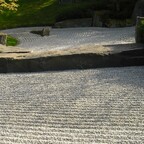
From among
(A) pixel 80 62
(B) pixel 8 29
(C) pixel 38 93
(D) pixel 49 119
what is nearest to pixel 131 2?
(B) pixel 8 29

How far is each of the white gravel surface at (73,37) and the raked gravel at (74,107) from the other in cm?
604

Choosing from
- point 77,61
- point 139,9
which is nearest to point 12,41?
point 139,9

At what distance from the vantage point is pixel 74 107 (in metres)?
6.28

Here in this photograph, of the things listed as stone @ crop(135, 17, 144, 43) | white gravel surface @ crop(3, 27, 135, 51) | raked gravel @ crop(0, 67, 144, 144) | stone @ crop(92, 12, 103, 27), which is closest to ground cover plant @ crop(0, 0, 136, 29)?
stone @ crop(92, 12, 103, 27)

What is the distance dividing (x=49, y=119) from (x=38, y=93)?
1480 mm

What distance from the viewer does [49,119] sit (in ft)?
19.2

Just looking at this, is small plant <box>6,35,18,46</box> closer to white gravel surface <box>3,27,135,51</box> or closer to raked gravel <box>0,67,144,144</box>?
white gravel surface <box>3,27,135,51</box>

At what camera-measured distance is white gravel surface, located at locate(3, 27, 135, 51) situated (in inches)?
580

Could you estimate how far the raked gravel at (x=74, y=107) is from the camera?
514cm

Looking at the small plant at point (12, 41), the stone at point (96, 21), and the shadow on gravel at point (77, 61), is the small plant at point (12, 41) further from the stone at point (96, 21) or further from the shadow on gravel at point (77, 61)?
the shadow on gravel at point (77, 61)

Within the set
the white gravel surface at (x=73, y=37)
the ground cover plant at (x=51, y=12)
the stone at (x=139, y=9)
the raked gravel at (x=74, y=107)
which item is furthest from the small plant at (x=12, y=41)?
the raked gravel at (x=74, y=107)

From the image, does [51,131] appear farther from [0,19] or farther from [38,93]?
[0,19]

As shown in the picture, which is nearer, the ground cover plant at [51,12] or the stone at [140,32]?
the stone at [140,32]

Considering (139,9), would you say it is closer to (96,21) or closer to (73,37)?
(96,21)
